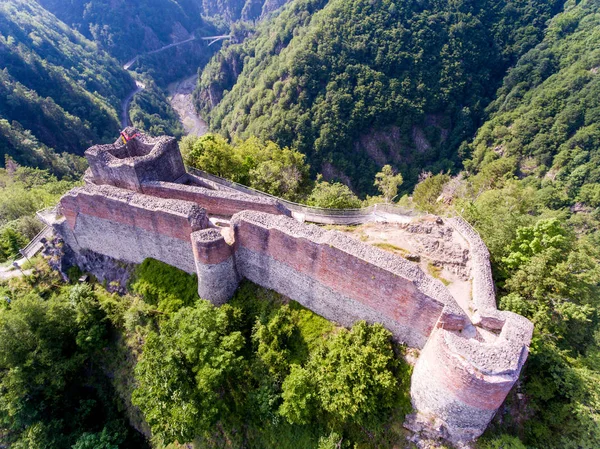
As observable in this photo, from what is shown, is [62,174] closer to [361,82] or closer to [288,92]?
[288,92]

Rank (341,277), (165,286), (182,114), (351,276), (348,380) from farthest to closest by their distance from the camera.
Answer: (182,114), (165,286), (341,277), (351,276), (348,380)

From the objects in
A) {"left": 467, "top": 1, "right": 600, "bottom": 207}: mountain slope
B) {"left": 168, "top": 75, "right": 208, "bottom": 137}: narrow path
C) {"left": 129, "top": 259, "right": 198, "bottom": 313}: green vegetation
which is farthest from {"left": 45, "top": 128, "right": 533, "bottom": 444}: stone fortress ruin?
{"left": 168, "top": 75, "right": 208, "bottom": 137}: narrow path

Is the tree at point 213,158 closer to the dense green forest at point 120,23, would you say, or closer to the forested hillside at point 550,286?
the forested hillside at point 550,286

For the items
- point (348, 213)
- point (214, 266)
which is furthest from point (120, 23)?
point (214, 266)

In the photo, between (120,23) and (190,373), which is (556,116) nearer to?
(190,373)

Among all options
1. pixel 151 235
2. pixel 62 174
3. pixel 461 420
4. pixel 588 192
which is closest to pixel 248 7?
pixel 62 174

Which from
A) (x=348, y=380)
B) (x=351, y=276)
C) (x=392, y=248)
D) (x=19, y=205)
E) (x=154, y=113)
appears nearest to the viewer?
(x=348, y=380)

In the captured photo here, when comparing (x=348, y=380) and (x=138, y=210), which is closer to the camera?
(x=348, y=380)

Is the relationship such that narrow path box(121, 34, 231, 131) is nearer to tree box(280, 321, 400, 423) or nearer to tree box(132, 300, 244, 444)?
tree box(132, 300, 244, 444)

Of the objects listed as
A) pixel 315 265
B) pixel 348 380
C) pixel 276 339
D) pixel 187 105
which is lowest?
pixel 187 105
